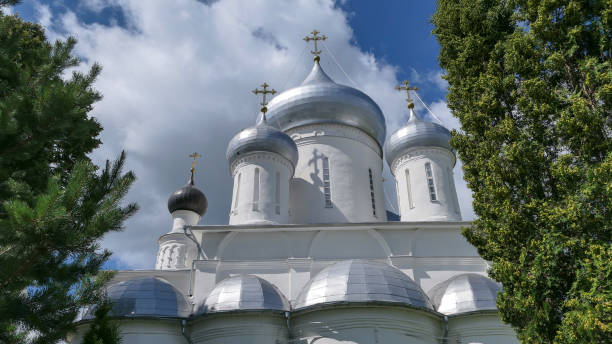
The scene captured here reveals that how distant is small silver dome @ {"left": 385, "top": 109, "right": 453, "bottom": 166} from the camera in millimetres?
16172

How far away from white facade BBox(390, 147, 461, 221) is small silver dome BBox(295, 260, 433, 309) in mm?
4769

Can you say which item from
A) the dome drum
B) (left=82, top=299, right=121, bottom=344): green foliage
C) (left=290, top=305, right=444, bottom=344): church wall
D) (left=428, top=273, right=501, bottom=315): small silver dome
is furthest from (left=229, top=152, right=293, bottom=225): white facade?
(left=82, top=299, right=121, bottom=344): green foliage

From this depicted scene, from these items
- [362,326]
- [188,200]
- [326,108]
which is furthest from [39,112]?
[188,200]

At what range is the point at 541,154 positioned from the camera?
20.5 feet

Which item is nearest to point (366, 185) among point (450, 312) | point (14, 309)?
point (450, 312)

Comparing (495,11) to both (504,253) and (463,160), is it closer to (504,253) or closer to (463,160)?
(463,160)

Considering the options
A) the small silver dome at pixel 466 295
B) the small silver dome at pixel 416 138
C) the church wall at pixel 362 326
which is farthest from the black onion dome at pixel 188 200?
the small silver dome at pixel 466 295

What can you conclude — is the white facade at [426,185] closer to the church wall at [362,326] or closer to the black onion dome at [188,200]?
the church wall at [362,326]

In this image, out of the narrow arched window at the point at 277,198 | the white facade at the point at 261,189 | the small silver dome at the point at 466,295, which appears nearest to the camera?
the small silver dome at the point at 466,295

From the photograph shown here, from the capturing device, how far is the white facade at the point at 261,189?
46.7ft

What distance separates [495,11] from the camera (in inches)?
297

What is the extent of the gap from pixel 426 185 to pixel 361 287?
6.44 metres

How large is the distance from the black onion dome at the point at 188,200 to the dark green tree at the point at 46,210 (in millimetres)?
12690

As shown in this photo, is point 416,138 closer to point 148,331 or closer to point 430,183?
point 430,183
